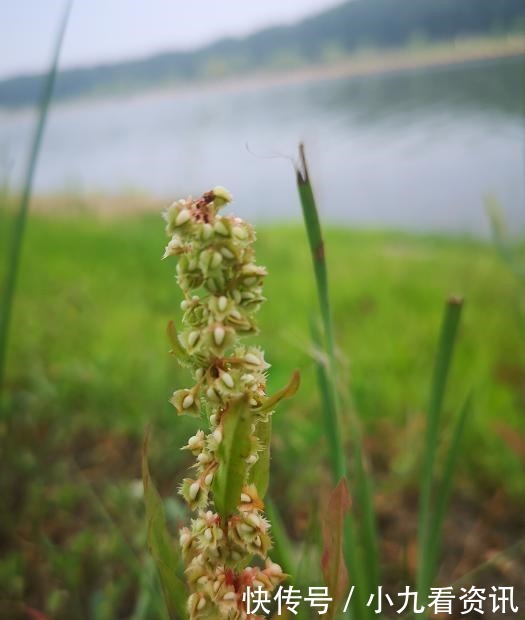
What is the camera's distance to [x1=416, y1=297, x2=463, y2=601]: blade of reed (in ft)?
1.57

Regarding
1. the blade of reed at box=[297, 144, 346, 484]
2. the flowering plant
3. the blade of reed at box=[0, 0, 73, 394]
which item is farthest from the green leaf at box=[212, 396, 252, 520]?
the blade of reed at box=[0, 0, 73, 394]

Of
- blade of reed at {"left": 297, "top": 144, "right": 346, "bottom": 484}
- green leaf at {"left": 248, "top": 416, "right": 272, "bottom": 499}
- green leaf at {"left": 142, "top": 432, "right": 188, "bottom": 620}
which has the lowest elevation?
green leaf at {"left": 142, "top": 432, "right": 188, "bottom": 620}

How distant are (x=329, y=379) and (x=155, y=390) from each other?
1138 mm

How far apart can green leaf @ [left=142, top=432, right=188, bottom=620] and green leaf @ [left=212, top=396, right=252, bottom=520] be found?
53mm

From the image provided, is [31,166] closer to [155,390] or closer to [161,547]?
[161,547]

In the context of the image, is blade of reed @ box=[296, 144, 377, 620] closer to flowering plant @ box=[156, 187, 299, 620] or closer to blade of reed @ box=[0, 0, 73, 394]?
flowering plant @ box=[156, 187, 299, 620]

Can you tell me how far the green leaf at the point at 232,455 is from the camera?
0.34m

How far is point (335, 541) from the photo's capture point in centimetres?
38

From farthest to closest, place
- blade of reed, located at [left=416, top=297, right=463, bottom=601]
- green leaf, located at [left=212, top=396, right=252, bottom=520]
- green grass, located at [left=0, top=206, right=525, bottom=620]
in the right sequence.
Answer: green grass, located at [left=0, top=206, right=525, bottom=620] → blade of reed, located at [left=416, top=297, right=463, bottom=601] → green leaf, located at [left=212, top=396, right=252, bottom=520]

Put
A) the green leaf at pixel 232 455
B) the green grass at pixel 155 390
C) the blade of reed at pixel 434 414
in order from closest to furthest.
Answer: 1. the green leaf at pixel 232 455
2. the blade of reed at pixel 434 414
3. the green grass at pixel 155 390

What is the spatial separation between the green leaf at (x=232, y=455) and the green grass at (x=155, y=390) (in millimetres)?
155

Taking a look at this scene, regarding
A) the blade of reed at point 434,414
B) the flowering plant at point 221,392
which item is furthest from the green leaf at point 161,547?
the blade of reed at point 434,414

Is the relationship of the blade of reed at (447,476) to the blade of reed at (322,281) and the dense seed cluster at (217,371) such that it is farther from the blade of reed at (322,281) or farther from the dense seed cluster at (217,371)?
the dense seed cluster at (217,371)

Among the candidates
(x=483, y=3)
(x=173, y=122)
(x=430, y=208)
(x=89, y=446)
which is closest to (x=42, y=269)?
(x=89, y=446)
